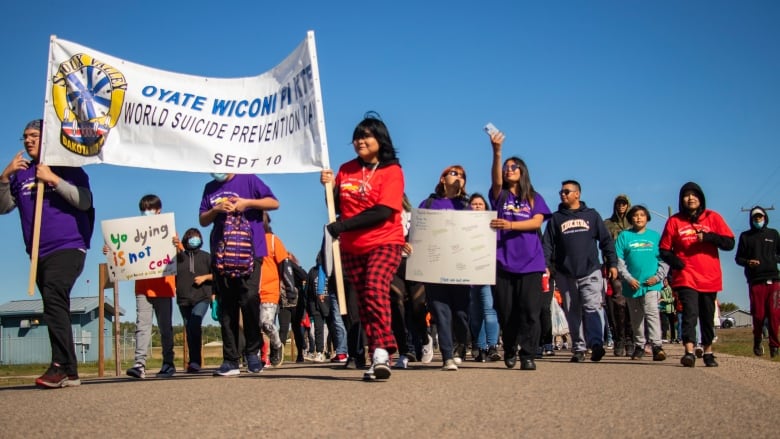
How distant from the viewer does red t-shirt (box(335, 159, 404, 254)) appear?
281 inches

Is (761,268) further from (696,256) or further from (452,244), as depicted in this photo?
(452,244)

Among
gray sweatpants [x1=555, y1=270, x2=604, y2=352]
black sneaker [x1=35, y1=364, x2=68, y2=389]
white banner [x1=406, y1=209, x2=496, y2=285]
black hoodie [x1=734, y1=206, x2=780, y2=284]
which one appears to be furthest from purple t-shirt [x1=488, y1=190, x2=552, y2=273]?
black hoodie [x1=734, y1=206, x2=780, y2=284]

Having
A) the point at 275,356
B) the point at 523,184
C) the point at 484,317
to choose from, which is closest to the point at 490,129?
the point at 523,184

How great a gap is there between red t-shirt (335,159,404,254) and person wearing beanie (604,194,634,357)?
562 cm

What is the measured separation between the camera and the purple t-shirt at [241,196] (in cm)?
812

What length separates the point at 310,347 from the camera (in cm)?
1848

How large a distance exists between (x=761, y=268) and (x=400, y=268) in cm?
623

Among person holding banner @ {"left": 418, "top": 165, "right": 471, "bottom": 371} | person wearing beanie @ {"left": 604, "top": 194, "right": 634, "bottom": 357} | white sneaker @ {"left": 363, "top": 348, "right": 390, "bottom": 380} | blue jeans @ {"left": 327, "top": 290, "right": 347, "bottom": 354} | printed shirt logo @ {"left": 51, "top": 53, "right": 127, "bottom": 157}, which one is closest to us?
white sneaker @ {"left": 363, "top": 348, "right": 390, "bottom": 380}

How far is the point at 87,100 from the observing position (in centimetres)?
788

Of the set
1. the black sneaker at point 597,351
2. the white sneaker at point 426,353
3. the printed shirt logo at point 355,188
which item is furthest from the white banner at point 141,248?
the black sneaker at point 597,351

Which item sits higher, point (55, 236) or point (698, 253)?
point (55, 236)

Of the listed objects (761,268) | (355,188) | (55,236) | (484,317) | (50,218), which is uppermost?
(355,188)

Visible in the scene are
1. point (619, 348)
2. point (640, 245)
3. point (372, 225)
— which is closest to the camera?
point (372, 225)

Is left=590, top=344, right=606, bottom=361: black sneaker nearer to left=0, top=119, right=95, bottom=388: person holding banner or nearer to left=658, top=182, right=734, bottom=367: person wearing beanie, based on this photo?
left=658, top=182, right=734, bottom=367: person wearing beanie
